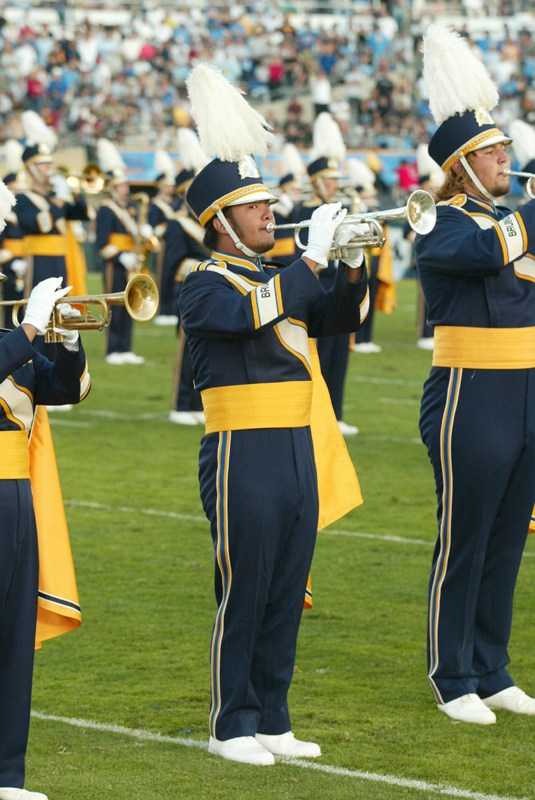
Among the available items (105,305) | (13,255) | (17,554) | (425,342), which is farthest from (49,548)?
(425,342)

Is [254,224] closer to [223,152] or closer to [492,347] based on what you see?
[223,152]

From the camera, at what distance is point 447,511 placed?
4484mm

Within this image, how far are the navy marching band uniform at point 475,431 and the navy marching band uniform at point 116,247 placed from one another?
9.31 meters

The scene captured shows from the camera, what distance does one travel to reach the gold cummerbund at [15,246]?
39.7ft

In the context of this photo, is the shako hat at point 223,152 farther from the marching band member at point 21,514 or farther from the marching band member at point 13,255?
the marching band member at point 13,255

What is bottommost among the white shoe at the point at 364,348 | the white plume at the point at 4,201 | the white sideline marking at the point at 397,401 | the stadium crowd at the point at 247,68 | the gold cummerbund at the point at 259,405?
the white sideline marking at the point at 397,401

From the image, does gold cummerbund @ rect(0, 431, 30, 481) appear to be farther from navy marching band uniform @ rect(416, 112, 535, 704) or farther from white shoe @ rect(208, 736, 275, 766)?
navy marching band uniform @ rect(416, 112, 535, 704)

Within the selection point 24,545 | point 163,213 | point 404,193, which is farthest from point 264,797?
point 404,193

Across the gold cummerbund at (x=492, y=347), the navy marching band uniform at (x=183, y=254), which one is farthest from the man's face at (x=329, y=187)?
the gold cummerbund at (x=492, y=347)

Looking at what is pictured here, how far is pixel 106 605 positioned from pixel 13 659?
87.8 inches

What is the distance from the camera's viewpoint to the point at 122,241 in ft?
45.6

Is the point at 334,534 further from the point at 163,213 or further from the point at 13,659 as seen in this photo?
the point at 163,213

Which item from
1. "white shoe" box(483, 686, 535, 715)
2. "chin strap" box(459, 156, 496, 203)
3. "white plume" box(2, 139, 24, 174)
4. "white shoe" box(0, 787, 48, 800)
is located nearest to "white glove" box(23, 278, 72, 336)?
"white shoe" box(0, 787, 48, 800)

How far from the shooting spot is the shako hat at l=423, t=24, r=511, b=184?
4.45 meters
